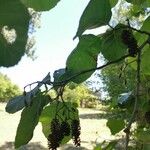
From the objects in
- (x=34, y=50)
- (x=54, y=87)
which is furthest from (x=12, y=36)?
(x=34, y=50)

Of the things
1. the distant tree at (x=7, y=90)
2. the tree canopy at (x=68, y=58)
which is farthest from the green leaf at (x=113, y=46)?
the distant tree at (x=7, y=90)

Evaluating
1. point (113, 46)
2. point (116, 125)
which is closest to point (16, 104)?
point (113, 46)

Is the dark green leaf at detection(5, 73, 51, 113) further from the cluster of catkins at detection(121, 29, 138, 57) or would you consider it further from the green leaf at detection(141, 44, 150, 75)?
the green leaf at detection(141, 44, 150, 75)

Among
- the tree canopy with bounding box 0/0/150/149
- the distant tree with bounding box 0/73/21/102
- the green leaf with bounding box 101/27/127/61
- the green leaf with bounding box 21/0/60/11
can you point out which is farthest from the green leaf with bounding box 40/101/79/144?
the distant tree with bounding box 0/73/21/102

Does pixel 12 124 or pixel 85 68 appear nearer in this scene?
pixel 85 68

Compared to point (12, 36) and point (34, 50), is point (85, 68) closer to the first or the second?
point (12, 36)
